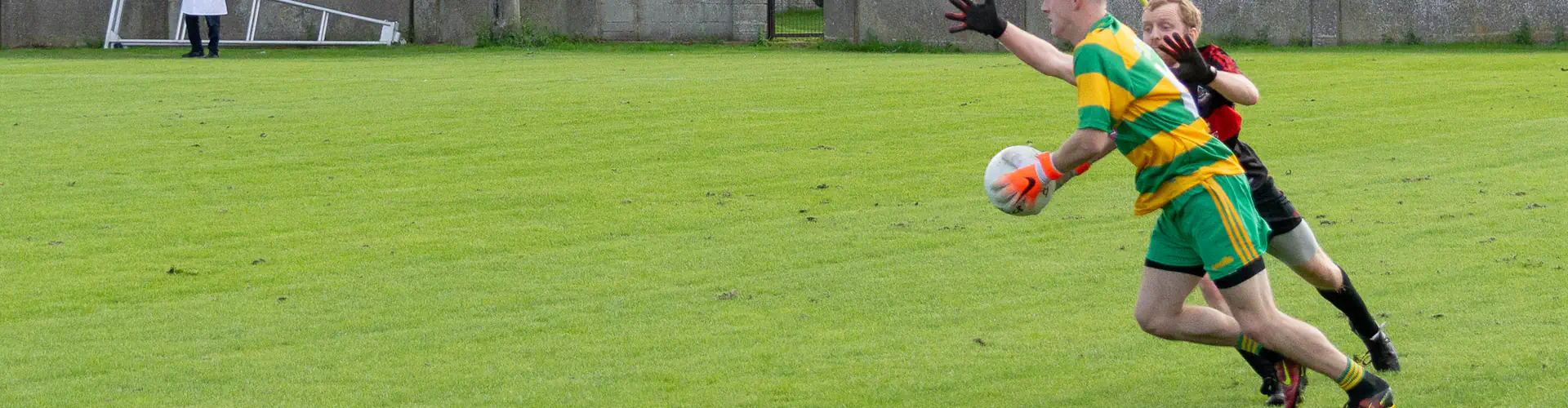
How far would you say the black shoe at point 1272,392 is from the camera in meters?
5.63

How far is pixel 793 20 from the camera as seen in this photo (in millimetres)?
33656

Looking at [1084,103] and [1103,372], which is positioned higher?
[1084,103]

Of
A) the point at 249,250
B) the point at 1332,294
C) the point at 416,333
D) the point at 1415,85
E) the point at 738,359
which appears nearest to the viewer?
the point at 1332,294

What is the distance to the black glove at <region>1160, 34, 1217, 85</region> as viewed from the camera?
5.14 metres

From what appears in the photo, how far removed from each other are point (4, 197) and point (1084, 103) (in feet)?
28.1

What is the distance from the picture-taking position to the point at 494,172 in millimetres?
11977

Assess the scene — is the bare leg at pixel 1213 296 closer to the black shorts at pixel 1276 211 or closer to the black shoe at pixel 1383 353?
the black shorts at pixel 1276 211

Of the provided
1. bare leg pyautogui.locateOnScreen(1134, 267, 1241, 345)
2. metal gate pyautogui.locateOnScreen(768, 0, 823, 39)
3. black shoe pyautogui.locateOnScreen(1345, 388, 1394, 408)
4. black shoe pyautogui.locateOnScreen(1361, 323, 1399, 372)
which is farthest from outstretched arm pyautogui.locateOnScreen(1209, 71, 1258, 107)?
metal gate pyautogui.locateOnScreen(768, 0, 823, 39)

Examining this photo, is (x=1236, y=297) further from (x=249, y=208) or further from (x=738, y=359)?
(x=249, y=208)

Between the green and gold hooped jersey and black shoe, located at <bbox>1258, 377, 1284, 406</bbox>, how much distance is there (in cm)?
93

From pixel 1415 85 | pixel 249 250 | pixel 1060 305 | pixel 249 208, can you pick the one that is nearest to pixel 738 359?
pixel 1060 305

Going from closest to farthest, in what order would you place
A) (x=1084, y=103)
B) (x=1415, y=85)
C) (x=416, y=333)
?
(x=1084, y=103) < (x=416, y=333) < (x=1415, y=85)

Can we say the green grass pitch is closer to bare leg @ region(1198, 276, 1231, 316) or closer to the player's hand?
bare leg @ region(1198, 276, 1231, 316)

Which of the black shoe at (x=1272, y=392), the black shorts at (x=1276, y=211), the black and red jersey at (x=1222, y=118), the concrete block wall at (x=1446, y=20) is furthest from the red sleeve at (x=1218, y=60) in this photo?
the concrete block wall at (x=1446, y=20)
